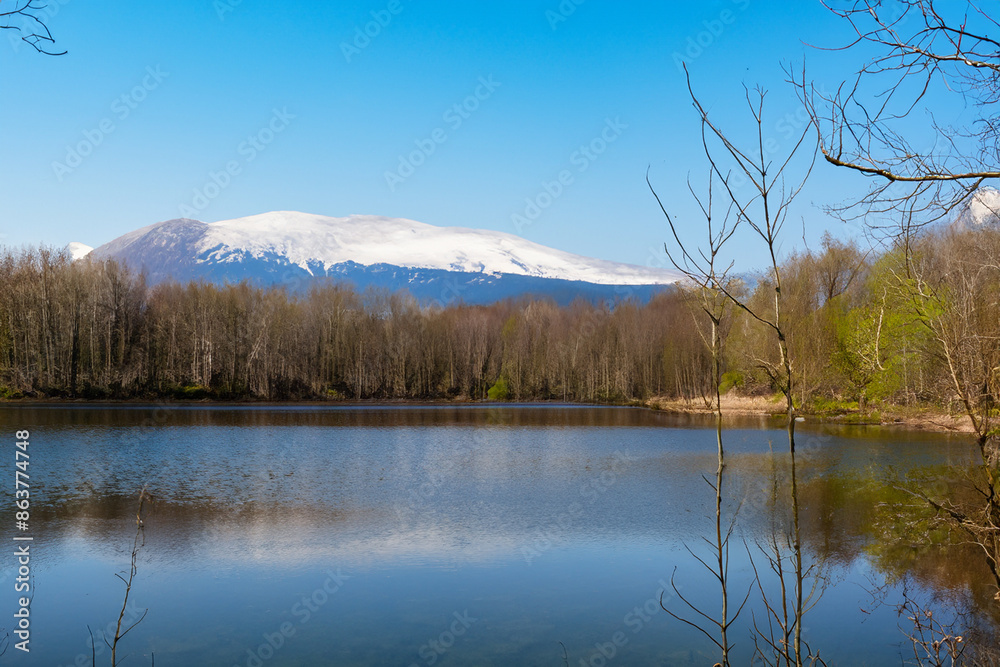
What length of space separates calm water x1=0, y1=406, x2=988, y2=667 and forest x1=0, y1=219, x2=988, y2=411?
50.9 ft

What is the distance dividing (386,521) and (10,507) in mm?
8793

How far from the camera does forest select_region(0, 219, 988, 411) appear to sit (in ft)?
136

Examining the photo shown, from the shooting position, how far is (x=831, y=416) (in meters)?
40.7

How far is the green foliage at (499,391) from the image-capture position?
69.6 metres

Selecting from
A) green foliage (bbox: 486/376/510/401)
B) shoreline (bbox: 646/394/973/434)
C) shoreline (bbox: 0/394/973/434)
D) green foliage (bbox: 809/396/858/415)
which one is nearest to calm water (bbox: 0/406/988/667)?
shoreline (bbox: 0/394/973/434)

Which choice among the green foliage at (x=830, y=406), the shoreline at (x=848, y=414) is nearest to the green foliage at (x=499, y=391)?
the shoreline at (x=848, y=414)

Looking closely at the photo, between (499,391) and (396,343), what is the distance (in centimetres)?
1160

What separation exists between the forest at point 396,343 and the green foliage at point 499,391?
12 centimetres

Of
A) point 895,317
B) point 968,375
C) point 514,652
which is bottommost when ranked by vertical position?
point 514,652

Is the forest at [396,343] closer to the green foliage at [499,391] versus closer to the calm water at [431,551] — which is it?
the green foliage at [499,391]

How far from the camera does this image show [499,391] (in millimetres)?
69750

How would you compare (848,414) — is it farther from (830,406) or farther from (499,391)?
(499,391)

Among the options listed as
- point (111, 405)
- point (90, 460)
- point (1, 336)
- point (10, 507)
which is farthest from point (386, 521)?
point (1, 336)

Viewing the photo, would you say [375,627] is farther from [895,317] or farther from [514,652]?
[895,317]
